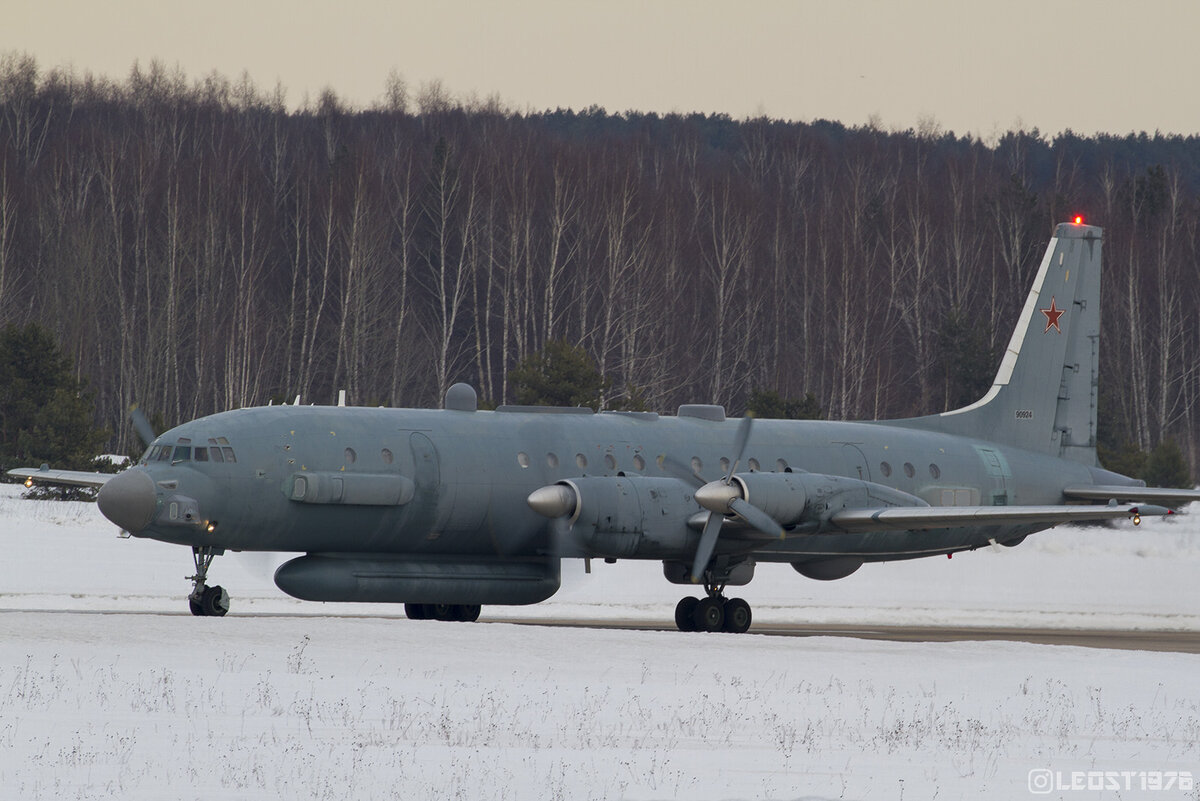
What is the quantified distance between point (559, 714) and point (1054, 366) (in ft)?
66.7

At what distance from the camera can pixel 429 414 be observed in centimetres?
2712

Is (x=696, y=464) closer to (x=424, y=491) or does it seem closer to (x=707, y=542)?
(x=707, y=542)

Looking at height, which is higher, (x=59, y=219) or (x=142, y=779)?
(x=59, y=219)

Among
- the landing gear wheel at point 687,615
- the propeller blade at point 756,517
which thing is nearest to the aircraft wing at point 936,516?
the propeller blade at point 756,517

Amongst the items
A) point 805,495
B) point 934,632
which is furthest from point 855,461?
point 934,632

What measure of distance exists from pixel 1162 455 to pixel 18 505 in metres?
38.0

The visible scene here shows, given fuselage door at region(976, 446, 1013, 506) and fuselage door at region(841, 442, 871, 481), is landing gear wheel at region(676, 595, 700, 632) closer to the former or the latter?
fuselage door at region(841, 442, 871, 481)

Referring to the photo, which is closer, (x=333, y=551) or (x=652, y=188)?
(x=333, y=551)

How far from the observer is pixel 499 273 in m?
78.1

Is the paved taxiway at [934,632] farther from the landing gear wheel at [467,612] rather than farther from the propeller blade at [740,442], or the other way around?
the propeller blade at [740,442]

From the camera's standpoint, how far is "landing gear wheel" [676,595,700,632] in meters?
26.9

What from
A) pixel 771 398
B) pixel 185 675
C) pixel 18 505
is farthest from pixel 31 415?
pixel 185 675

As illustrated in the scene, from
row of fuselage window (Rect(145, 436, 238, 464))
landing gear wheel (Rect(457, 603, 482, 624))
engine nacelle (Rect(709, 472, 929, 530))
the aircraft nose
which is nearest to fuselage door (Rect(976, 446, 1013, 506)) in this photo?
engine nacelle (Rect(709, 472, 929, 530))

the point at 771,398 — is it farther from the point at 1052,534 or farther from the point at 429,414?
the point at 429,414
